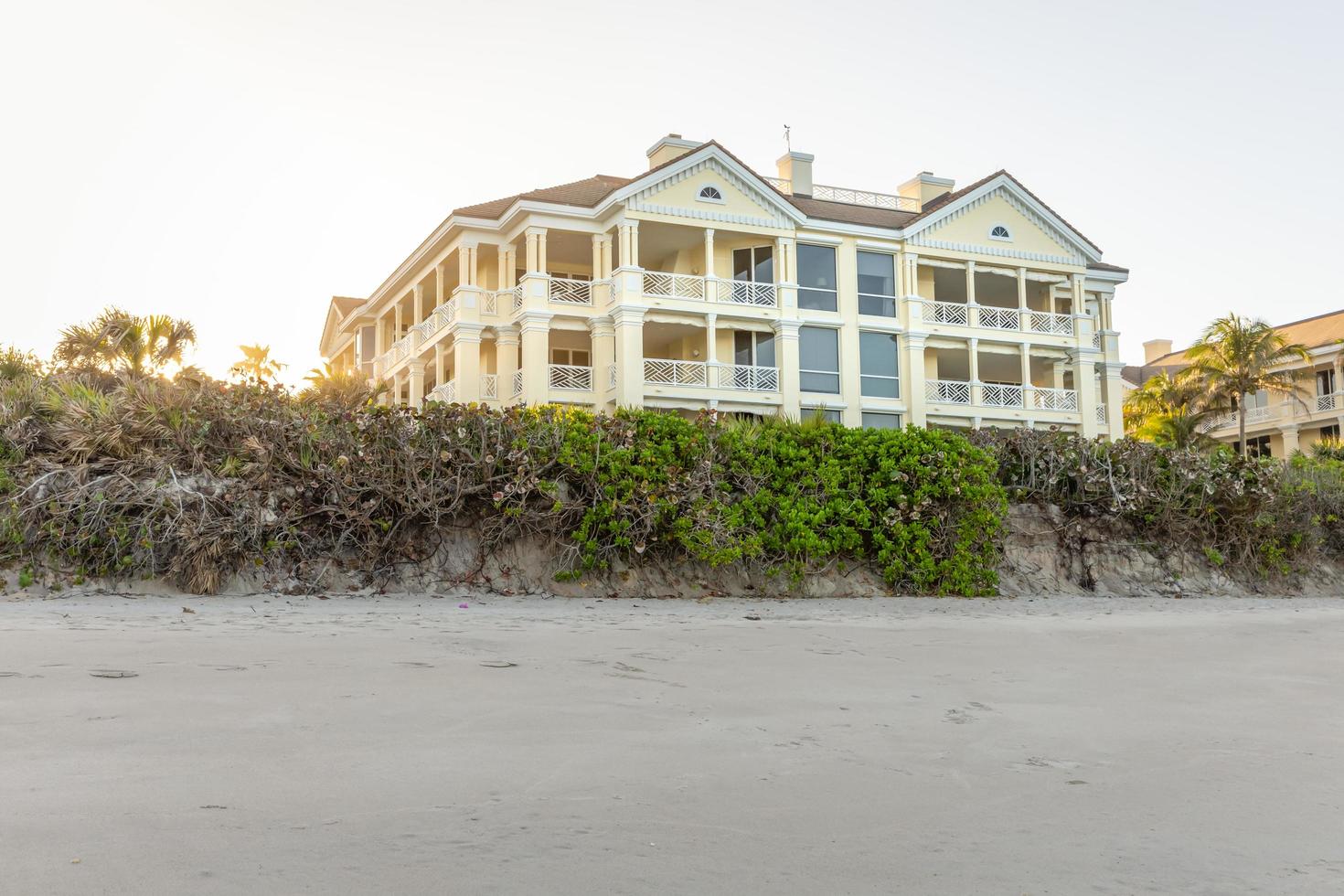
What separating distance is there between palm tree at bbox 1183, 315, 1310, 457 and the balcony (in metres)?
19.1

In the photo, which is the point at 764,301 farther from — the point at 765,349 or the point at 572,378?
the point at 572,378

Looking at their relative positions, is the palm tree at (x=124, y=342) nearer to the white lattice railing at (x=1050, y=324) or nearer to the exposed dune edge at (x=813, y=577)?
the exposed dune edge at (x=813, y=577)

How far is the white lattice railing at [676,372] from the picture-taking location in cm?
2869

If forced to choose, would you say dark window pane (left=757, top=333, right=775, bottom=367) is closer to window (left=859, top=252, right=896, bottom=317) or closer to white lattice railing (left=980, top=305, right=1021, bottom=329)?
window (left=859, top=252, right=896, bottom=317)

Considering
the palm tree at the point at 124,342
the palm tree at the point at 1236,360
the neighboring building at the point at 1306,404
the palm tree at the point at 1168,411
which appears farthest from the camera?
the neighboring building at the point at 1306,404

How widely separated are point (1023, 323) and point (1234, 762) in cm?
2970

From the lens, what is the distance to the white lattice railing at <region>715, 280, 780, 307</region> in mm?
29438

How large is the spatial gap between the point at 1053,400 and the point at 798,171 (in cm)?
1092

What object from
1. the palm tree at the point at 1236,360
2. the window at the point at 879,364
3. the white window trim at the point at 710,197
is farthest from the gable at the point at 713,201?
the palm tree at the point at 1236,360

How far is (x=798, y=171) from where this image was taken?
1341 inches

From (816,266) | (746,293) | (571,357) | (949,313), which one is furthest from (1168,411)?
(571,357)

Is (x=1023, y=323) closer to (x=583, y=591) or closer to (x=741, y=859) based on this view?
(x=583, y=591)

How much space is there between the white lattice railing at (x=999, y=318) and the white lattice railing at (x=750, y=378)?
7874 millimetres

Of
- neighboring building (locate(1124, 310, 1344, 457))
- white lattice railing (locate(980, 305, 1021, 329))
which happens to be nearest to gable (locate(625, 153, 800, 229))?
white lattice railing (locate(980, 305, 1021, 329))
